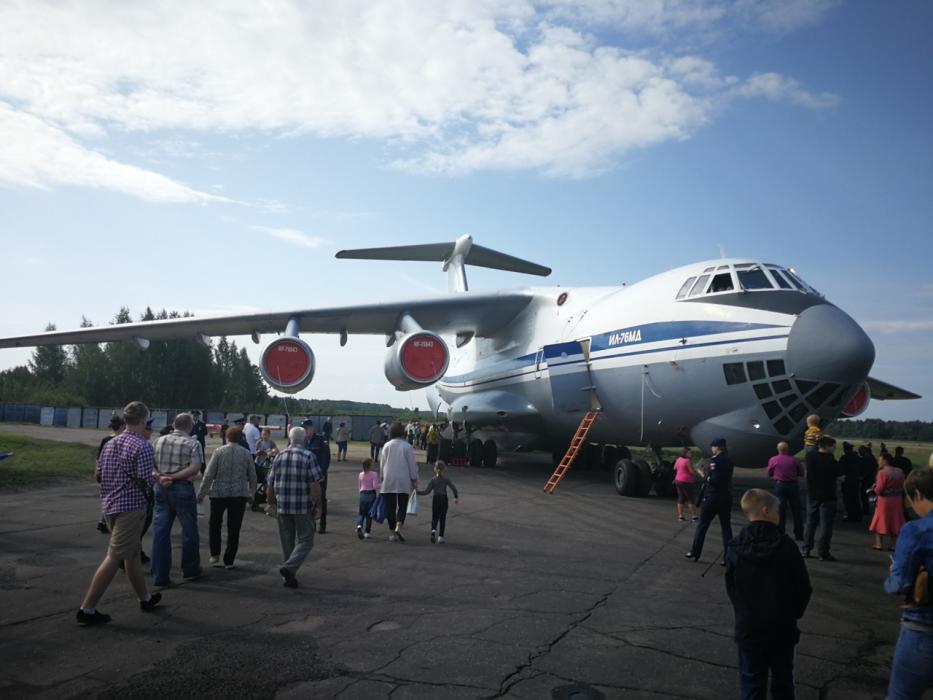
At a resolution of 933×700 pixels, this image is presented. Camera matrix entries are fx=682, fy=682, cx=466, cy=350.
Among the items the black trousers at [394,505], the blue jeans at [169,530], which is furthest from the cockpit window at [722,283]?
the blue jeans at [169,530]

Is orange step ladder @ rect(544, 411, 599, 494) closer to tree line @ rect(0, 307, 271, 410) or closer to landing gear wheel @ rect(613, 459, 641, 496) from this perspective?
landing gear wheel @ rect(613, 459, 641, 496)

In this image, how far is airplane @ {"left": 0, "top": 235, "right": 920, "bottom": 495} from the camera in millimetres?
8664

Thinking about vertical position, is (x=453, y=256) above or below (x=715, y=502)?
above

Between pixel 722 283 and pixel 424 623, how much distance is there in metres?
7.31

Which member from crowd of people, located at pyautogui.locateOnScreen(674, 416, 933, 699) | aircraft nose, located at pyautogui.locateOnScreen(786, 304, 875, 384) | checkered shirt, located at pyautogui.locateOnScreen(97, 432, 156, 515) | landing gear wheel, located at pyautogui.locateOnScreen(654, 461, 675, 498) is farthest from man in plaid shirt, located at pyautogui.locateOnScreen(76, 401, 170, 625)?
landing gear wheel, located at pyautogui.locateOnScreen(654, 461, 675, 498)

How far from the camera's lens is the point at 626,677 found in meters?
3.47

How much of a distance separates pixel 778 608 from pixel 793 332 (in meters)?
6.58

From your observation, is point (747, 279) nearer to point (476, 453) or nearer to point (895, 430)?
point (476, 453)

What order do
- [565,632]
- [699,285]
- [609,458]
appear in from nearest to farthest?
[565,632] < [699,285] < [609,458]

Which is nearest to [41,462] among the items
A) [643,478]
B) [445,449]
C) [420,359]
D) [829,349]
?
[420,359]

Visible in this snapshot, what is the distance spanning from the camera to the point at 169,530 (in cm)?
526

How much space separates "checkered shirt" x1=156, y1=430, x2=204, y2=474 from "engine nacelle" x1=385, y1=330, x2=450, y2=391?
7596 mm

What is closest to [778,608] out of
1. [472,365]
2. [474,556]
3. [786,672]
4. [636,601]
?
[786,672]

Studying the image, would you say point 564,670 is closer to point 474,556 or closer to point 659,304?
point 474,556
